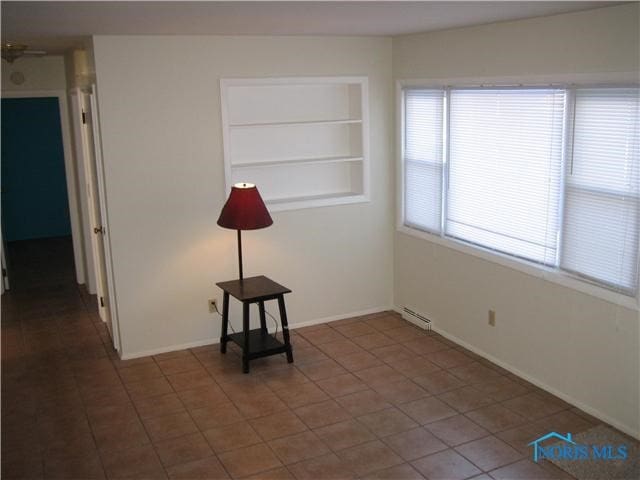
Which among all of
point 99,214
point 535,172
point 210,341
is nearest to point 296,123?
point 99,214

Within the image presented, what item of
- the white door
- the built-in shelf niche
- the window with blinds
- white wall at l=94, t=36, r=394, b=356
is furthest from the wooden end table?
the window with blinds

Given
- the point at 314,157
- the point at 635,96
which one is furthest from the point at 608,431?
the point at 314,157

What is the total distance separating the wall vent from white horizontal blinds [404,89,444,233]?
28.2 inches

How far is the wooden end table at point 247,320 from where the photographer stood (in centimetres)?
461

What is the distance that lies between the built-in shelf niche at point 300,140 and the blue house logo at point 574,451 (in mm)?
2546

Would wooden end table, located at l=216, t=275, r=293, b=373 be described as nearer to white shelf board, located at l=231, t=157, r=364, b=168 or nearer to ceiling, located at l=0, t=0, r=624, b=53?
white shelf board, located at l=231, t=157, r=364, b=168

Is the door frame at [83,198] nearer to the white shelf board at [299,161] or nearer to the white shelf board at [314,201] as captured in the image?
the white shelf board at [299,161]

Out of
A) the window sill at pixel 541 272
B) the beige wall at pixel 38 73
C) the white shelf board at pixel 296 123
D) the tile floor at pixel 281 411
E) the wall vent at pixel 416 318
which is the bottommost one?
the tile floor at pixel 281 411

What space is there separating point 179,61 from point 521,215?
2.54 metres

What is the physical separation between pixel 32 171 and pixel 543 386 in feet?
23.5

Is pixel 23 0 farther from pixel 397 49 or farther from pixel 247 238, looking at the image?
pixel 397 49

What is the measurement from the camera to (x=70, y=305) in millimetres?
6234

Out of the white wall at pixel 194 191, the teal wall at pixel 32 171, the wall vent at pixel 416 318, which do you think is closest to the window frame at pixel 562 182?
the white wall at pixel 194 191

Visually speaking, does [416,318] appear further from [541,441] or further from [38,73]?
[38,73]
